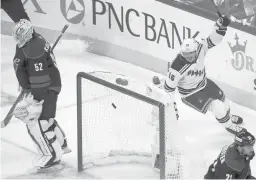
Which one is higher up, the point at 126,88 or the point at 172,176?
the point at 126,88

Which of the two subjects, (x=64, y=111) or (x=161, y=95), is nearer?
(x=161, y=95)

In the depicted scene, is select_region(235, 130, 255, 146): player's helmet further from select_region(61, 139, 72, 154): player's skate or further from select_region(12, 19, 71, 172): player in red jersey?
select_region(61, 139, 72, 154): player's skate

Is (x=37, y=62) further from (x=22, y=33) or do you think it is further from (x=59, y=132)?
(x=59, y=132)

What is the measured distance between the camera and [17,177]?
6.57 metres

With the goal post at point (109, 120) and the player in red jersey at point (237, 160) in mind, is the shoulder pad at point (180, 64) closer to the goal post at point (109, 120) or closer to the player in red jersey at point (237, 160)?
the goal post at point (109, 120)

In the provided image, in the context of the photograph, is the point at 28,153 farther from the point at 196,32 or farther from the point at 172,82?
the point at 196,32

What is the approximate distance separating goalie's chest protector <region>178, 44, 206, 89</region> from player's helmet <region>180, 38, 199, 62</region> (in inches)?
2.4

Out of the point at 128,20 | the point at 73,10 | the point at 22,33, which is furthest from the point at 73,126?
the point at 73,10

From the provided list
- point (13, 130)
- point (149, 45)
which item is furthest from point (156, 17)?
point (13, 130)

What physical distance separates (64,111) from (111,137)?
124cm

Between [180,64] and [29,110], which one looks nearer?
[29,110]

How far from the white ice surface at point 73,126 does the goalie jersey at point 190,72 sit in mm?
476

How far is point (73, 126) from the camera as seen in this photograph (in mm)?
7371

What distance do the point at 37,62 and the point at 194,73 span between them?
1.35 metres
